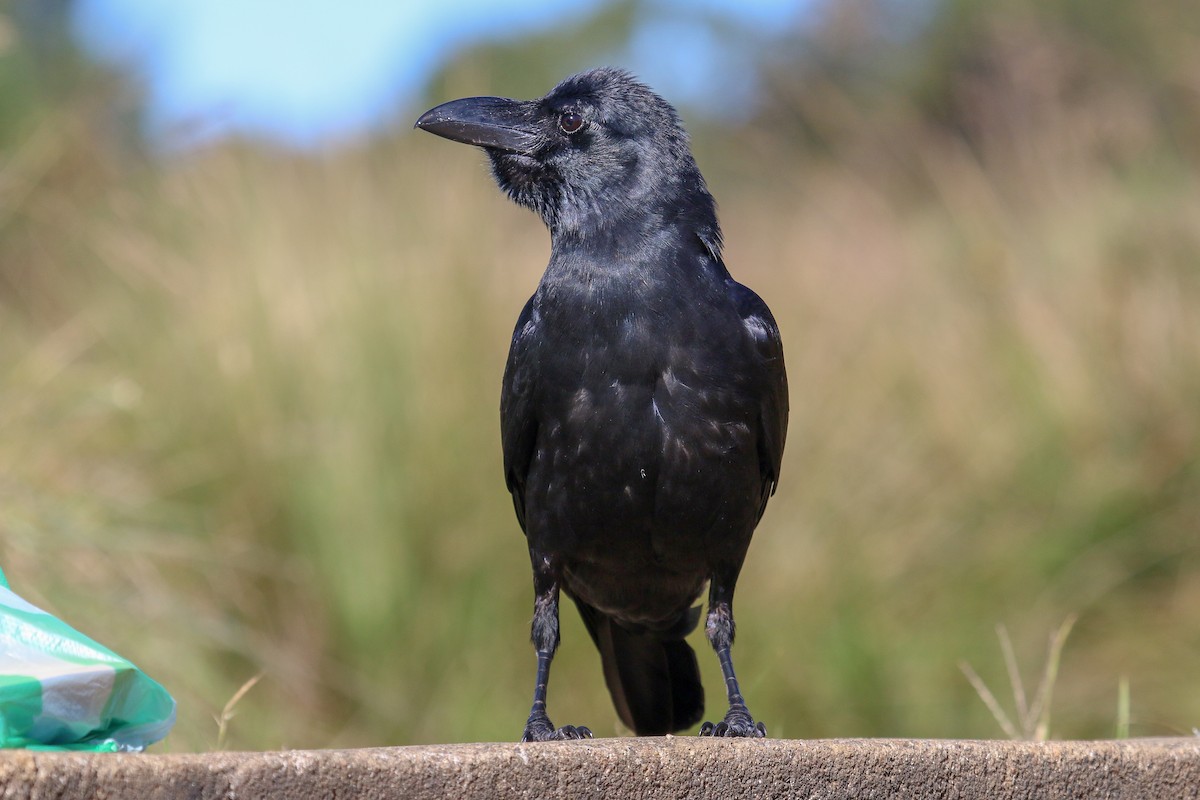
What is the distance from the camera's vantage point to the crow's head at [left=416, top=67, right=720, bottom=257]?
2918mm

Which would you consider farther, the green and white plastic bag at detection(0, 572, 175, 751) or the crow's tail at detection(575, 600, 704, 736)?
the crow's tail at detection(575, 600, 704, 736)

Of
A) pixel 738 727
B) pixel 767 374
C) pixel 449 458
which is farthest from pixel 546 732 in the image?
pixel 449 458

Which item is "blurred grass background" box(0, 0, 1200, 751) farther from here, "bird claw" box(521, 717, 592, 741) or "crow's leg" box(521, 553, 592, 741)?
"bird claw" box(521, 717, 592, 741)

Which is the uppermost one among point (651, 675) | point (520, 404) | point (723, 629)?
point (520, 404)

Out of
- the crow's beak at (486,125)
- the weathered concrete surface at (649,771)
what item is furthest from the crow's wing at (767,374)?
the weathered concrete surface at (649,771)

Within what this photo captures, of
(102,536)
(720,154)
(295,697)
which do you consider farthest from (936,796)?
(720,154)

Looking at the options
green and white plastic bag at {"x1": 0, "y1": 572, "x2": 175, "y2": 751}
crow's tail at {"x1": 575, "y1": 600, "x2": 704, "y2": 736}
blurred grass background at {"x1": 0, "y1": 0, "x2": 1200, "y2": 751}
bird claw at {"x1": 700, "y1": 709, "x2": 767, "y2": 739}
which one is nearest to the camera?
green and white plastic bag at {"x1": 0, "y1": 572, "x2": 175, "y2": 751}

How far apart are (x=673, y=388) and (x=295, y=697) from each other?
277 centimetres

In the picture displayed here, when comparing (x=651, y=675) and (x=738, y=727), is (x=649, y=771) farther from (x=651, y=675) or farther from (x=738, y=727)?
(x=651, y=675)

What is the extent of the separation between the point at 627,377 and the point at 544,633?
569 mm

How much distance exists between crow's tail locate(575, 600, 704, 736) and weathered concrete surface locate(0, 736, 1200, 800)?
1.19 metres

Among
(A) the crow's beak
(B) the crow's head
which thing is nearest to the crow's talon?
(B) the crow's head

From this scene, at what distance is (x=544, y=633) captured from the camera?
279 centimetres

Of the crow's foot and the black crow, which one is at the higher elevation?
the black crow
